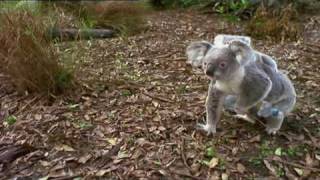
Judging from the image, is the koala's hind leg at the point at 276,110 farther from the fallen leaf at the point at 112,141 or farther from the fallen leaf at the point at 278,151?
the fallen leaf at the point at 112,141

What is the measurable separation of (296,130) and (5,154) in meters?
2.02

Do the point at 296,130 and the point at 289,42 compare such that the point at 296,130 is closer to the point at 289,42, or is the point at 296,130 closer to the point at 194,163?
the point at 194,163

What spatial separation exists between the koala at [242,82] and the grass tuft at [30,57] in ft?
4.23

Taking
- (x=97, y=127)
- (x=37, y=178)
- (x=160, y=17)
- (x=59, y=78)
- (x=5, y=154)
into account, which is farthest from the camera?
(x=160, y=17)

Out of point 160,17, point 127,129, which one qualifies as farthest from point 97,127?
point 160,17

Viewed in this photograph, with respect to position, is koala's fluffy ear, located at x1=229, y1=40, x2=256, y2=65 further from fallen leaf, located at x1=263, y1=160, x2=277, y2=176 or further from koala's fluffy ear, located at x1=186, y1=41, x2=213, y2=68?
fallen leaf, located at x1=263, y1=160, x2=277, y2=176

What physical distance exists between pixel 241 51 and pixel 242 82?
227 millimetres

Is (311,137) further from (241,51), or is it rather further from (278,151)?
(241,51)

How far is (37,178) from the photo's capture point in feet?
10.5

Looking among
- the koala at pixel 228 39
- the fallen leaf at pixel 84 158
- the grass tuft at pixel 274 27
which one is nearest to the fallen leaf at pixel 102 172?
the fallen leaf at pixel 84 158

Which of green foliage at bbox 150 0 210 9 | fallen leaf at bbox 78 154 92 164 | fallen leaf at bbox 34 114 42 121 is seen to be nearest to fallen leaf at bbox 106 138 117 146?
fallen leaf at bbox 78 154 92 164

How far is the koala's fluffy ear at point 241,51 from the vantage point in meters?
2.94

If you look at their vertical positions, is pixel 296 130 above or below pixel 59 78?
below

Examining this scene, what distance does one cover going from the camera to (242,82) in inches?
122
